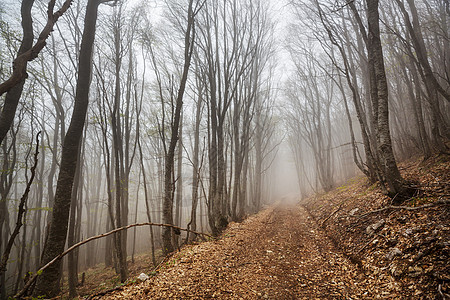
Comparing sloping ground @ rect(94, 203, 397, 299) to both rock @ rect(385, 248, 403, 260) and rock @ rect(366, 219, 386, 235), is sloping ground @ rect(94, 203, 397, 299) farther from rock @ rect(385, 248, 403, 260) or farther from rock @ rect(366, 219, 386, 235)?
rock @ rect(366, 219, 386, 235)

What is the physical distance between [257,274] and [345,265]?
169 cm

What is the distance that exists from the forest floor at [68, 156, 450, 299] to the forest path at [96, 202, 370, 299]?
0.05 ft

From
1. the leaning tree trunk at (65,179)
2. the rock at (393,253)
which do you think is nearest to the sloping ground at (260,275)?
the rock at (393,253)

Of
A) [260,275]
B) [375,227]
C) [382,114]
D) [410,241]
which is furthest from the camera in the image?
[382,114]

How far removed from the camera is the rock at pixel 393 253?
2912 mm

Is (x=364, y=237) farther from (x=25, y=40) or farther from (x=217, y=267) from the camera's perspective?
(x=25, y=40)

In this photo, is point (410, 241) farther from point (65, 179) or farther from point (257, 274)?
point (65, 179)

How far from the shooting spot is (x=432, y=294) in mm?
2115

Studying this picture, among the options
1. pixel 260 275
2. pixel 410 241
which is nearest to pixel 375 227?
pixel 410 241

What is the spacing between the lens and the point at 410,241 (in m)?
2.91

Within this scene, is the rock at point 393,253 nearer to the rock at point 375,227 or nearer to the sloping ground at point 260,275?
the sloping ground at point 260,275

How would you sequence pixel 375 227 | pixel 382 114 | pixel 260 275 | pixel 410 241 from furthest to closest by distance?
pixel 382 114, pixel 375 227, pixel 260 275, pixel 410 241

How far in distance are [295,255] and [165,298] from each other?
3037 millimetres

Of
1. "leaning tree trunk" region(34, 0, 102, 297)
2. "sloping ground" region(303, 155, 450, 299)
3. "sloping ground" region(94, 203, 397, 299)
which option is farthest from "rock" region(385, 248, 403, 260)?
"leaning tree trunk" region(34, 0, 102, 297)
